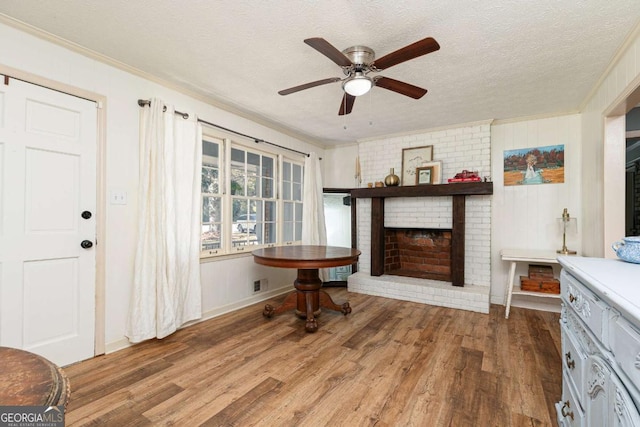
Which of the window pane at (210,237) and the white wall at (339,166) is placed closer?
the window pane at (210,237)

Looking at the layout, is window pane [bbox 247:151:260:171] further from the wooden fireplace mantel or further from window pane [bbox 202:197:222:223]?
the wooden fireplace mantel

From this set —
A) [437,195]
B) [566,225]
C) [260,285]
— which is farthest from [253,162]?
[566,225]

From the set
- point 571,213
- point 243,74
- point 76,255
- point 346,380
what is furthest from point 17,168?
point 571,213

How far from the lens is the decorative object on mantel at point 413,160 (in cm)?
425

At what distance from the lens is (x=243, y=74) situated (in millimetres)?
2623

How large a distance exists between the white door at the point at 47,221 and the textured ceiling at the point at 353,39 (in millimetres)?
588

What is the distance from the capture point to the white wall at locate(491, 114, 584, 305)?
3.49m

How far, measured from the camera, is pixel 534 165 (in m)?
3.68

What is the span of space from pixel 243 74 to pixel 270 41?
1.98 feet

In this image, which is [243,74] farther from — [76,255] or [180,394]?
[180,394]

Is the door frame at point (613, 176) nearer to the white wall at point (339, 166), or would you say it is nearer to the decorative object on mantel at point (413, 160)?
the decorative object on mantel at point (413, 160)

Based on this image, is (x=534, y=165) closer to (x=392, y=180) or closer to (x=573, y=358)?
(x=392, y=180)

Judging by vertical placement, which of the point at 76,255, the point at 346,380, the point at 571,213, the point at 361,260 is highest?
the point at 571,213
